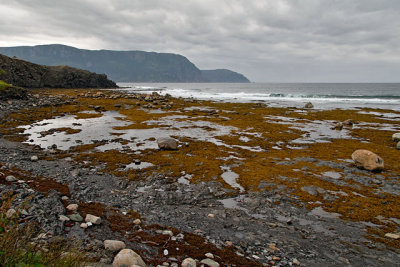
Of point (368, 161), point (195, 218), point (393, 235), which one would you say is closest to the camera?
point (393, 235)

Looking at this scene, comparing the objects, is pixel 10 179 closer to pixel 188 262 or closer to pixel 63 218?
pixel 63 218

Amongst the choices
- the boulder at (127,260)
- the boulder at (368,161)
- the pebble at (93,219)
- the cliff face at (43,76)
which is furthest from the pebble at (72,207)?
the cliff face at (43,76)

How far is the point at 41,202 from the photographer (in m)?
7.46

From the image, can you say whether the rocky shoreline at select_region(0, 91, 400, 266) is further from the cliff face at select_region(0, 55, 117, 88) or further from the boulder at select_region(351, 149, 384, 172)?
the cliff face at select_region(0, 55, 117, 88)

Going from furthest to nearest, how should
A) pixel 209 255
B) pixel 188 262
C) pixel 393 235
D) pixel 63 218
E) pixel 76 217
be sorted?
pixel 393 235 → pixel 76 217 → pixel 63 218 → pixel 209 255 → pixel 188 262

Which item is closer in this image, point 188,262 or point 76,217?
point 188,262

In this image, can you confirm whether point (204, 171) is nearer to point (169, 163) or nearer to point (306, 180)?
point (169, 163)

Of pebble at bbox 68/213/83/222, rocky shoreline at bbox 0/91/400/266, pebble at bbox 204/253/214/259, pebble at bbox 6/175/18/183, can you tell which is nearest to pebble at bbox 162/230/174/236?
rocky shoreline at bbox 0/91/400/266

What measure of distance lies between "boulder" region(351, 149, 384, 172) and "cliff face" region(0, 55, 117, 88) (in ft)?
239

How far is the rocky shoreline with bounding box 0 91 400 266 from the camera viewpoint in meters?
6.33

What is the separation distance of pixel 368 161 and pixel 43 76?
105 m

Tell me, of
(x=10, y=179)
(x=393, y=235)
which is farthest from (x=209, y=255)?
(x=10, y=179)

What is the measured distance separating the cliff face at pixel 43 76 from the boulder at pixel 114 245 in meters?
69.5

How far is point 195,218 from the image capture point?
8352 mm
